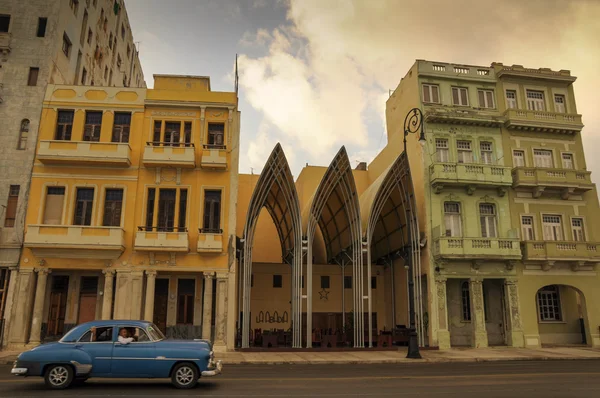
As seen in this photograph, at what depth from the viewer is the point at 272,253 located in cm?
3988

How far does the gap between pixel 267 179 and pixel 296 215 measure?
281 centimetres

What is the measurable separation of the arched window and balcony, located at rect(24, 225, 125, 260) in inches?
203

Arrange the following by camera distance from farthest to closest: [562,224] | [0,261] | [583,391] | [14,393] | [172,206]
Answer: [562,224] → [172,206] → [0,261] → [583,391] → [14,393]

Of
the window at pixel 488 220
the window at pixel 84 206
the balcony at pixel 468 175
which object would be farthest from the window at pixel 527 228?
the window at pixel 84 206

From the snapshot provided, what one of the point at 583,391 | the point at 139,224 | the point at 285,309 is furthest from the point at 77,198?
the point at 583,391

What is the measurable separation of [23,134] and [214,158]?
37.3 feet

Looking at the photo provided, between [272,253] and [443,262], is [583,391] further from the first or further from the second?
[272,253]

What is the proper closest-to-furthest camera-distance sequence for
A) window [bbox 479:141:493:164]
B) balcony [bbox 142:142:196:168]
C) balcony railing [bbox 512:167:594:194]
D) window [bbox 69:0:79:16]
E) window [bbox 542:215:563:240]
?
balcony [bbox 142:142:196:168] → balcony railing [bbox 512:167:594:194] → window [bbox 69:0:79:16] → window [bbox 542:215:563:240] → window [bbox 479:141:493:164]

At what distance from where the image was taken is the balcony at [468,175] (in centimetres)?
3005

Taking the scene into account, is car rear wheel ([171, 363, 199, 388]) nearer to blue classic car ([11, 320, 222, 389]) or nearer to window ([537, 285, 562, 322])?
blue classic car ([11, 320, 222, 389])

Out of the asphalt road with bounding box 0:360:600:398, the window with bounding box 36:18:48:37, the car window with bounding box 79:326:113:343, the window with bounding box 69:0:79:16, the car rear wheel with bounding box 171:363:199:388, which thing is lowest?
the asphalt road with bounding box 0:360:600:398

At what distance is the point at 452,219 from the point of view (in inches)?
1217

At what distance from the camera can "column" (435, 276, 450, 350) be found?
28.1 meters

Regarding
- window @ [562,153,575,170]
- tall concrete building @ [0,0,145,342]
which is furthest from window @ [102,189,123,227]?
window @ [562,153,575,170]
